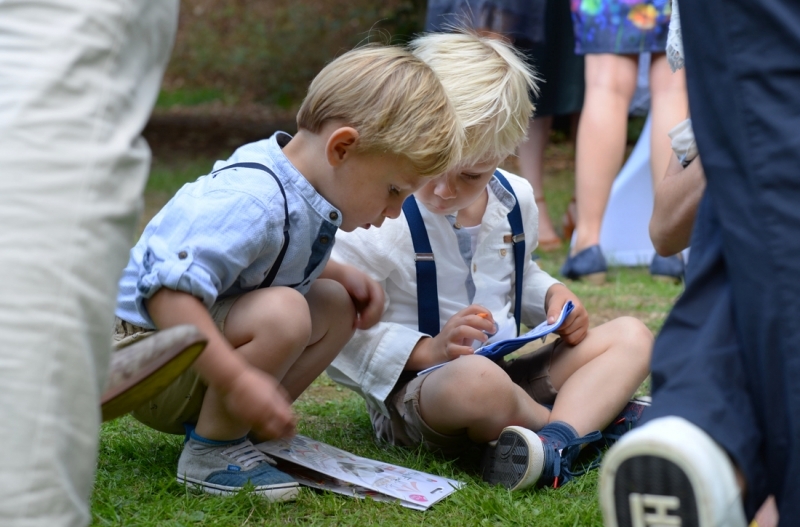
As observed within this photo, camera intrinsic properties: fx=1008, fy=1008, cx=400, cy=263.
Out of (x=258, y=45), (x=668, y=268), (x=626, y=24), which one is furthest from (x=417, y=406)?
(x=258, y=45)

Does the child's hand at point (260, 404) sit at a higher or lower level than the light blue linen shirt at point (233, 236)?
lower

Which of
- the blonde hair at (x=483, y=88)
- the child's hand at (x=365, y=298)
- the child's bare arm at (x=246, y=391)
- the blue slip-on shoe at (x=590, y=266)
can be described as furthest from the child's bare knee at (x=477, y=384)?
the blue slip-on shoe at (x=590, y=266)

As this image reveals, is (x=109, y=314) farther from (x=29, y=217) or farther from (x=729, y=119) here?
(x=729, y=119)

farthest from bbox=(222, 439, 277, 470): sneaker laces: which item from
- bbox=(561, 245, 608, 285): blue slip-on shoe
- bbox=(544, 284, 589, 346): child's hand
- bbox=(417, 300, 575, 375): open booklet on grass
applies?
bbox=(561, 245, 608, 285): blue slip-on shoe

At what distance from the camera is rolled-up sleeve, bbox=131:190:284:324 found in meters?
1.69

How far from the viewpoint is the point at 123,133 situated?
3.95ft

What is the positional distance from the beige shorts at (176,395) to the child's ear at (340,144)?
328mm

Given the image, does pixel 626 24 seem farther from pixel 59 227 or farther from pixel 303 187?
pixel 59 227

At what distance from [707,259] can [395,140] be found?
0.74 meters

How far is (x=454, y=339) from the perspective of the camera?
213 centimetres

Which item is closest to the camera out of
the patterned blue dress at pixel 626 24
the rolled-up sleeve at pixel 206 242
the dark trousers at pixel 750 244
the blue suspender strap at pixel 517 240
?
the dark trousers at pixel 750 244

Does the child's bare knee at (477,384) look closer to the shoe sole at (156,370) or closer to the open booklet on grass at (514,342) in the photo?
the open booklet on grass at (514,342)

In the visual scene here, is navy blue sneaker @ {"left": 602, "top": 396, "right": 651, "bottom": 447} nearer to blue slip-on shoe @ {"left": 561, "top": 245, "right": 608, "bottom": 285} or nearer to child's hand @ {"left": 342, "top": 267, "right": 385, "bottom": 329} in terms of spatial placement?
child's hand @ {"left": 342, "top": 267, "right": 385, "bottom": 329}

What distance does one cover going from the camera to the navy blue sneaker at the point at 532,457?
6.44 feet
